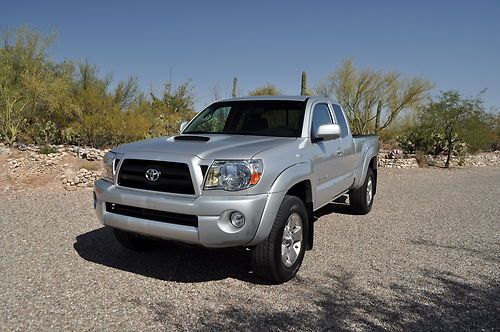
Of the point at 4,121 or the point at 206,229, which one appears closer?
the point at 206,229

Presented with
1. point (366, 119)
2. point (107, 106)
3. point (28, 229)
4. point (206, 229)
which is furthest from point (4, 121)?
point (366, 119)

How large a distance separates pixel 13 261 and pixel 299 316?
124 inches

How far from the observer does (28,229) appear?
19.1ft

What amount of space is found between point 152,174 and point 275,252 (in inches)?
52.1

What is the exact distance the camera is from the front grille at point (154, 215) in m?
3.63

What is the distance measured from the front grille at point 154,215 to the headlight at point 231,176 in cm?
33

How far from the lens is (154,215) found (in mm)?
3793

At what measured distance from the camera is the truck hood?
12.2 feet

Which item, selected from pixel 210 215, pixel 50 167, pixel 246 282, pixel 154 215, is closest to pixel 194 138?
pixel 154 215

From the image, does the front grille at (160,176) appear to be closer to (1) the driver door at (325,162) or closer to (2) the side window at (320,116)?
(1) the driver door at (325,162)

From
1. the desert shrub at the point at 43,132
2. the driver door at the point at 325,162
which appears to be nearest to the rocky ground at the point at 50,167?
the desert shrub at the point at 43,132

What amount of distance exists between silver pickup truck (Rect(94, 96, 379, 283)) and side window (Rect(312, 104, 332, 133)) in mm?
90

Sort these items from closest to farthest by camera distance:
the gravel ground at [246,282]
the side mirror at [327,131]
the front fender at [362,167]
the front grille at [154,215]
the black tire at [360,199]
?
the gravel ground at [246,282] → the front grille at [154,215] → the side mirror at [327,131] → the front fender at [362,167] → the black tire at [360,199]

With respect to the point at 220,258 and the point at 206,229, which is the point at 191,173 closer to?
the point at 206,229
